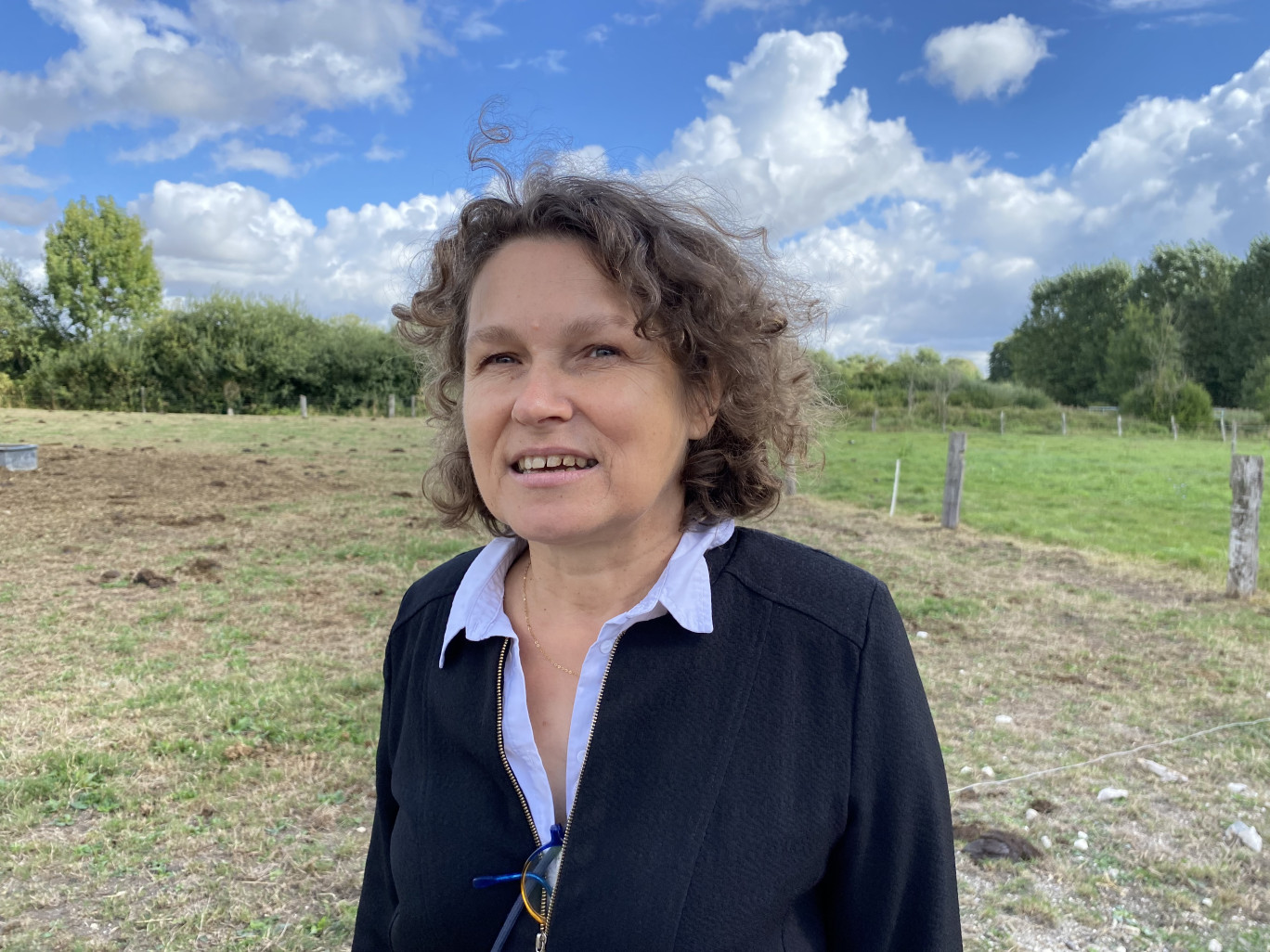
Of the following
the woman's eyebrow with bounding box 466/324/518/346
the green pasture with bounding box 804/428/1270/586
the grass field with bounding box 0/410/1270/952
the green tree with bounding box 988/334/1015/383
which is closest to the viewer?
the woman's eyebrow with bounding box 466/324/518/346

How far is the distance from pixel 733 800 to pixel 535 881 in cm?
34

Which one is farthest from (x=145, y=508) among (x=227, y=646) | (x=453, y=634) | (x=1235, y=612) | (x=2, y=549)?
(x=1235, y=612)

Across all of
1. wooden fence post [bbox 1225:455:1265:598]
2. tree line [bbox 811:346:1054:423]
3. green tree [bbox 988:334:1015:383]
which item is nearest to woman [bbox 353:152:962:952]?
wooden fence post [bbox 1225:455:1265:598]

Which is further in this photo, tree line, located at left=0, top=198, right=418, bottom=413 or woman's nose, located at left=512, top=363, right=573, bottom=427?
tree line, located at left=0, top=198, right=418, bottom=413

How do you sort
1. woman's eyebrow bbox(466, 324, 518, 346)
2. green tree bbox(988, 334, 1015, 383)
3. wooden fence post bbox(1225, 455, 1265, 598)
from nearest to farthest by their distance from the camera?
1. woman's eyebrow bbox(466, 324, 518, 346)
2. wooden fence post bbox(1225, 455, 1265, 598)
3. green tree bbox(988, 334, 1015, 383)

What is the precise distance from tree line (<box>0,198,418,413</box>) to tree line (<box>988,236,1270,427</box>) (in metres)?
35.8

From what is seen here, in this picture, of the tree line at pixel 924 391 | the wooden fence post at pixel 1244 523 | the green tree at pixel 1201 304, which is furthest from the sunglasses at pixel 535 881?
the green tree at pixel 1201 304

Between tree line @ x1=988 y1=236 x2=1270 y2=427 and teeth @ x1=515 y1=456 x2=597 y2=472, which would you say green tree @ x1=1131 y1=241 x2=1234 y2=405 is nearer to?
tree line @ x1=988 y1=236 x2=1270 y2=427

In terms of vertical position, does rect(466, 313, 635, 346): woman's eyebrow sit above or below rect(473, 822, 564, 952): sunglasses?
above

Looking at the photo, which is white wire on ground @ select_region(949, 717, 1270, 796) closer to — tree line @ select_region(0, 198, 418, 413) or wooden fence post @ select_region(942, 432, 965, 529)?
wooden fence post @ select_region(942, 432, 965, 529)

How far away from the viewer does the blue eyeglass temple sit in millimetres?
1325

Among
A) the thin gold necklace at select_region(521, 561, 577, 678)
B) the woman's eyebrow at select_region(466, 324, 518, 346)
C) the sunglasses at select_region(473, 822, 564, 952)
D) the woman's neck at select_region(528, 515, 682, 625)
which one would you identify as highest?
the woman's eyebrow at select_region(466, 324, 518, 346)

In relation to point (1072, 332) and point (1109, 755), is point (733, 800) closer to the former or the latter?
point (1109, 755)

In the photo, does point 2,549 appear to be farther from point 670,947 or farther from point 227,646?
point 670,947
